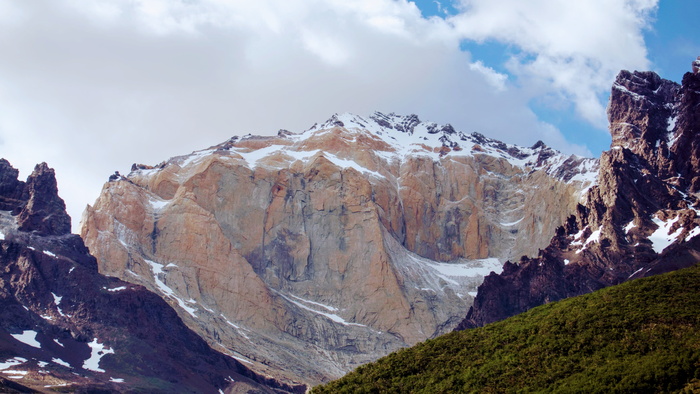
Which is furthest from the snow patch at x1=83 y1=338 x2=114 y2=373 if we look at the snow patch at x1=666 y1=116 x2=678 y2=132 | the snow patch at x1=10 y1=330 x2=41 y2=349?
the snow patch at x1=666 y1=116 x2=678 y2=132

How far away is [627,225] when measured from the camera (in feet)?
572

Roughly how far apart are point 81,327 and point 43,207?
117 feet

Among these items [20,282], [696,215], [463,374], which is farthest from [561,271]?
[463,374]

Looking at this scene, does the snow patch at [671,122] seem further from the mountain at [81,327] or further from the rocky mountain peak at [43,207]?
the rocky mountain peak at [43,207]

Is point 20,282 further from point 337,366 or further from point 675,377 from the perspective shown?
point 675,377

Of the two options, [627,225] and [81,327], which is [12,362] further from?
[627,225]

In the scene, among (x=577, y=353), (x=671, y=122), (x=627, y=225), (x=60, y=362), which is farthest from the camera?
(x=671, y=122)

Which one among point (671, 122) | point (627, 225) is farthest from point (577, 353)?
point (671, 122)

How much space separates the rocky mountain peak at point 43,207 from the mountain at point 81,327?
23 cm

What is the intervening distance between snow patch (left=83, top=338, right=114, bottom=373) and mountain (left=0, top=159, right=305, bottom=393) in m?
0.17

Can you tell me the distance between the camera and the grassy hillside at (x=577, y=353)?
191 ft

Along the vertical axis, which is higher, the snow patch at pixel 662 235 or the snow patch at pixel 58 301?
the snow patch at pixel 662 235

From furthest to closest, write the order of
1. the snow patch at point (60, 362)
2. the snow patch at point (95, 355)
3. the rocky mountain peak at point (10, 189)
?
the rocky mountain peak at point (10, 189) → the snow patch at point (95, 355) → the snow patch at point (60, 362)

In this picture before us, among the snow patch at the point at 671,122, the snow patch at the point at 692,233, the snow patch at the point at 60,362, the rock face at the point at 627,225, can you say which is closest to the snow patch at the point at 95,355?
the snow patch at the point at 60,362
